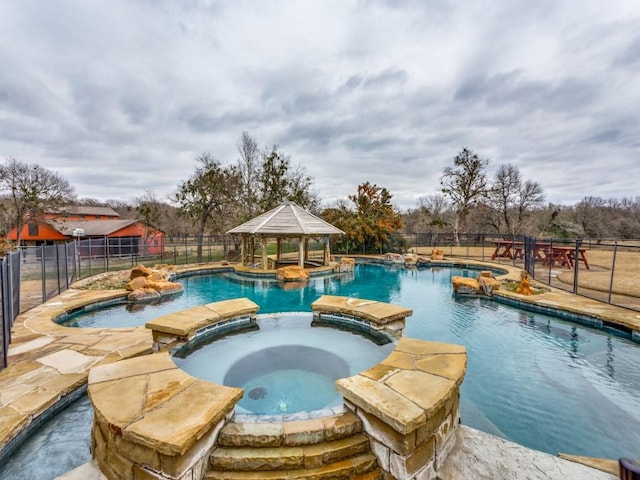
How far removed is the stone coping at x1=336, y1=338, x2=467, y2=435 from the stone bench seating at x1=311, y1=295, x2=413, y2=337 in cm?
117

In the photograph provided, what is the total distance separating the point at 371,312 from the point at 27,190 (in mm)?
26355

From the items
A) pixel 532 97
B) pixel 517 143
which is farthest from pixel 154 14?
pixel 517 143

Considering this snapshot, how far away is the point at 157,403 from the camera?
1.90m

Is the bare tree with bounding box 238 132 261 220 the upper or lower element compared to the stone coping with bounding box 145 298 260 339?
upper

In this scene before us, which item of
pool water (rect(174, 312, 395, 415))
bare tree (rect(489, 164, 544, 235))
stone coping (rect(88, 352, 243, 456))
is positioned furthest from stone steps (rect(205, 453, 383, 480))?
bare tree (rect(489, 164, 544, 235))

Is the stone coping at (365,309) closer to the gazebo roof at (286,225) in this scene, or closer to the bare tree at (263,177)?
the gazebo roof at (286,225)

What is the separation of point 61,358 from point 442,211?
140ft

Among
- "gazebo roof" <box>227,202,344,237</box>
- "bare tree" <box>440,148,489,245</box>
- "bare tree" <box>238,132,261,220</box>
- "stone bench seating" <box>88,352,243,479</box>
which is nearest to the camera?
"stone bench seating" <box>88,352,243,479</box>

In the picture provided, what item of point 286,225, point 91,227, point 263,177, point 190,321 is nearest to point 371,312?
point 190,321

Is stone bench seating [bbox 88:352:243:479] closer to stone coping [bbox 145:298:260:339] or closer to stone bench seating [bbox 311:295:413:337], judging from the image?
stone coping [bbox 145:298:260:339]

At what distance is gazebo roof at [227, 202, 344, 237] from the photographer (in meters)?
12.4

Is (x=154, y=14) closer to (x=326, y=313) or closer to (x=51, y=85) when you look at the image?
(x=51, y=85)

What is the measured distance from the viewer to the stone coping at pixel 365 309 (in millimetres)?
3986

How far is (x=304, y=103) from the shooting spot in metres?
12.2
